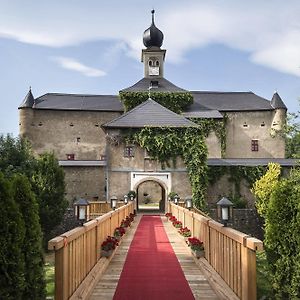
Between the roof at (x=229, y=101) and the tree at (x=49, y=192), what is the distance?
682 inches

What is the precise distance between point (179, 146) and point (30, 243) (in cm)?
2077

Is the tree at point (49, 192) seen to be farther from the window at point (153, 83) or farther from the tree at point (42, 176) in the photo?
the window at point (153, 83)

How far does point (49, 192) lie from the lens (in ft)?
66.8

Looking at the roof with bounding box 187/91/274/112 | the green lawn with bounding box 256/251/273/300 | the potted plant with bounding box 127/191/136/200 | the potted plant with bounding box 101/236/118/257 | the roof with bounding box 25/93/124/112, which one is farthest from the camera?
the roof with bounding box 25/93/124/112

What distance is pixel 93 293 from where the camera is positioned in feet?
20.7

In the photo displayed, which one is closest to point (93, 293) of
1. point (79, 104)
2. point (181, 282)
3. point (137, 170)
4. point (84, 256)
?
point (84, 256)

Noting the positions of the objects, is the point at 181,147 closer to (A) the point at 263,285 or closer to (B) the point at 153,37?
(A) the point at 263,285

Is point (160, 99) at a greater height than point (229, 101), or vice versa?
point (229, 101)

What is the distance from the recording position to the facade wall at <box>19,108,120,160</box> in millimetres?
38094

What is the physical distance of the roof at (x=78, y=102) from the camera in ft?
128

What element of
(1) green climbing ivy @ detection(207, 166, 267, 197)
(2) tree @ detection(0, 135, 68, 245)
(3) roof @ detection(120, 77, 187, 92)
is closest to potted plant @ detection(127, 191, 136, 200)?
(2) tree @ detection(0, 135, 68, 245)

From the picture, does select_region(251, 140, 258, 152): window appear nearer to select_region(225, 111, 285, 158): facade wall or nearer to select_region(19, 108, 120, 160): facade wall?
select_region(225, 111, 285, 158): facade wall

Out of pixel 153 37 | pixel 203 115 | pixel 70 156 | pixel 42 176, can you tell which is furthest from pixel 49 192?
pixel 153 37

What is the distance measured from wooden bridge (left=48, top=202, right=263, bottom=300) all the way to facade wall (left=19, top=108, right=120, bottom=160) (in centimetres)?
2972
